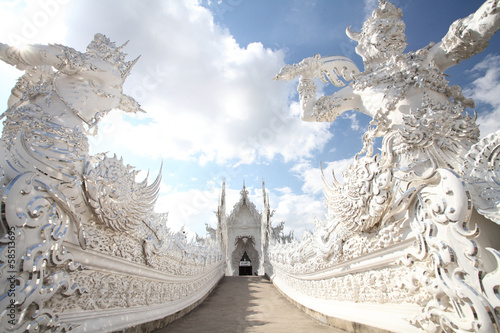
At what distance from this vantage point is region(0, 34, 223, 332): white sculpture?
5.32 ft

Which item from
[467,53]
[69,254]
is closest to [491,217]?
[467,53]

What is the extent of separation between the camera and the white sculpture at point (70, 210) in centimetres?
162

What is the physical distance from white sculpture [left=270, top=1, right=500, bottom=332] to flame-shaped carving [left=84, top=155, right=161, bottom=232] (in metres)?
2.40

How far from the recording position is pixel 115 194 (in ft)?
8.36

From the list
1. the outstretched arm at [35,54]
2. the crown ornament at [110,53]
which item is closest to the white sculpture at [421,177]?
the crown ornament at [110,53]

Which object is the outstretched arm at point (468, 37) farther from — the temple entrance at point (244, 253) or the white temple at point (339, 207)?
Answer: the temple entrance at point (244, 253)

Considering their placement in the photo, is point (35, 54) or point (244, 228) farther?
point (244, 228)

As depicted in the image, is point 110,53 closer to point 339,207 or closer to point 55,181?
point 55,181

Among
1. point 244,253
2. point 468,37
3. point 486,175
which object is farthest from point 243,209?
point 486,175

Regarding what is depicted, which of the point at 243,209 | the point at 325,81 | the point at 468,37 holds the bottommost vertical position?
the point at 468,37

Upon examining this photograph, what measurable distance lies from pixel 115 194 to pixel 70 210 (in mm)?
578

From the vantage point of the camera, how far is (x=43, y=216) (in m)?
1.77

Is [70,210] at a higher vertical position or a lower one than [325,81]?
lower

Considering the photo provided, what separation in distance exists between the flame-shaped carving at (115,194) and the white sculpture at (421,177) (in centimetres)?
240
